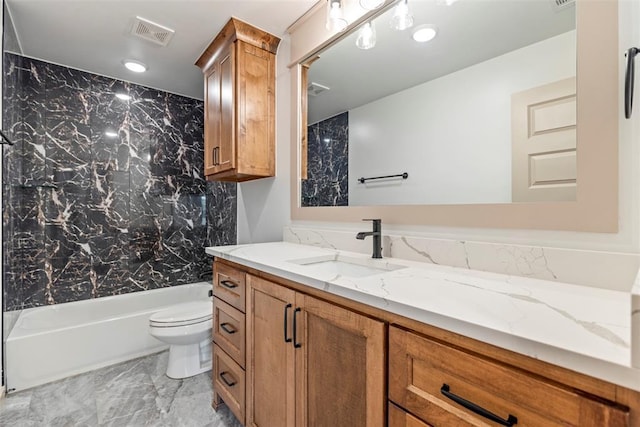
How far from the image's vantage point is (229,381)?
1.58m

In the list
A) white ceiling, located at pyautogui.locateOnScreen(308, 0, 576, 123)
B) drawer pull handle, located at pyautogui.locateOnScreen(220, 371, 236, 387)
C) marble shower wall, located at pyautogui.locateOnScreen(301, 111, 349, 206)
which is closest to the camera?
white ceiling, located at pyautogui.locateOnScreen(308, 0, 576, 123)

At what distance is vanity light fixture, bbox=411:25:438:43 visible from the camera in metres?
1.38

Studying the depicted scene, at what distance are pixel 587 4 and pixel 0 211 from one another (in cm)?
297

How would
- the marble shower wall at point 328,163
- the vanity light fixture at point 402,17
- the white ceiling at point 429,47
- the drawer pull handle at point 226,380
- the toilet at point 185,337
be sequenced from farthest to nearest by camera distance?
1. the toilet at point 185,337
2. the marble shower wall at point 328,163
3. the drawer pull handle at point 226,380
4. the vanity light fixture at point 402,17
5. the white ceiling at point 429,47

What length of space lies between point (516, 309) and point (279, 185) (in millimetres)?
1757

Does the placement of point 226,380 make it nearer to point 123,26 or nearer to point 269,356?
point 269,356

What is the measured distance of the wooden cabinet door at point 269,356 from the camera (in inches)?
44.5

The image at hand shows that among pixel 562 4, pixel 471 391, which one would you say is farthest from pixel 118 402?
pixel 562 4

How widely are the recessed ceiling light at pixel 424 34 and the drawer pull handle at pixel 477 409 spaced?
144 cm

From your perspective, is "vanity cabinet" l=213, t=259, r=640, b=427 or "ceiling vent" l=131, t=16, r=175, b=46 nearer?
"vanity cabinet" l=213, t=259, r=640, b=427

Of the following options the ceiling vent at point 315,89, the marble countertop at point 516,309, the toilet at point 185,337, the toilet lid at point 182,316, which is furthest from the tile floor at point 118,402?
the ceiling vent at point 315,89

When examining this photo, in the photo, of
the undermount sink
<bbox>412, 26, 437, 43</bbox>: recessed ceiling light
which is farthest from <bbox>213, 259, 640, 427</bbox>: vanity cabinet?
<bbox>412, 26, 437, 43</bbox>: recessed ceiling light

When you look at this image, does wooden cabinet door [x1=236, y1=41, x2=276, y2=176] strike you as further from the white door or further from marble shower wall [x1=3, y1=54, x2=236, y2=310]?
the white door

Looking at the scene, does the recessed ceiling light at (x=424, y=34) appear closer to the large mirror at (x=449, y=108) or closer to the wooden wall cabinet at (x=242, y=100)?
the large mirror at (x=449, y=108)
